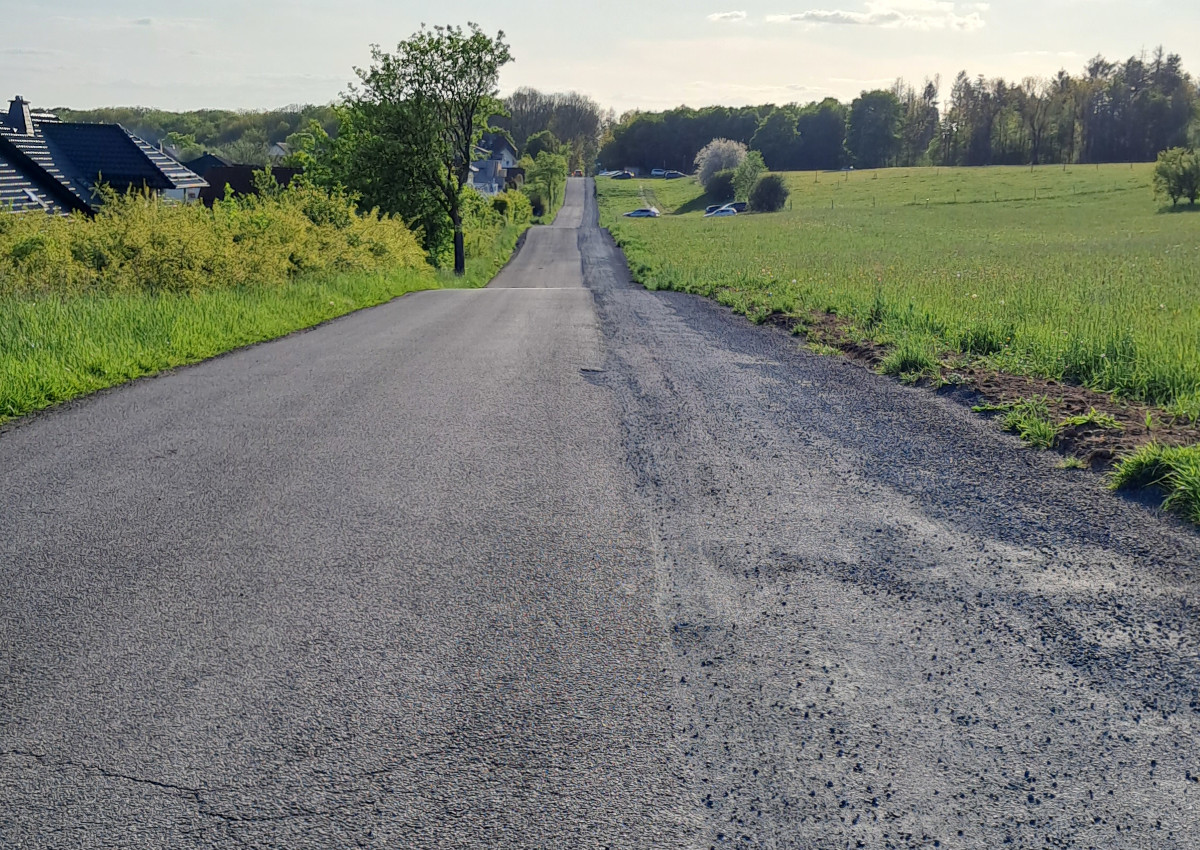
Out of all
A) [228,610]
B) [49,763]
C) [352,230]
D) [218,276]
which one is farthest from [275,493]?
[352,230]

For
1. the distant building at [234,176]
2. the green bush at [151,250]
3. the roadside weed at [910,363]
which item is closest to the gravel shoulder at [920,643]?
the roadside weed at [910,363]

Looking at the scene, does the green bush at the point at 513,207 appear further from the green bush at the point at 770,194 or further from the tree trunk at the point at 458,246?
the tree trunk at the point at 458,246

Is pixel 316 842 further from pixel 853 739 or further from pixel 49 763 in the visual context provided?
pixel 853 739

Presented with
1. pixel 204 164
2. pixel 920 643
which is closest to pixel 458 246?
pixel 920 643

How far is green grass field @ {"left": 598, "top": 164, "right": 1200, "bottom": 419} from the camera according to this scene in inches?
356

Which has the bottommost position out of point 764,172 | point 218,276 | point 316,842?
point 316,842

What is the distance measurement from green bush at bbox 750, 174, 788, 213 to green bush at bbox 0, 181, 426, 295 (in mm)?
63556

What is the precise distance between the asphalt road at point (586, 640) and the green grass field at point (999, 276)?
103 inches

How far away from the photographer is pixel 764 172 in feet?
281

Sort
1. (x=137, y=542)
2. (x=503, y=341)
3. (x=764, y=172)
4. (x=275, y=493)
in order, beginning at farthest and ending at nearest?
(x=764, y=172)
(x=503, y=341)
(x=275, y=493)
(x=137, y=542)

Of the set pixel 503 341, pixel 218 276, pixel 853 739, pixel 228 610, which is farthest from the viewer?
pixel 218 276

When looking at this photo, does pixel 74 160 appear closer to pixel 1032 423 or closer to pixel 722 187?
pixel 1032 423

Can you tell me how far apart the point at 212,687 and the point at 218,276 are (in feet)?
45.6

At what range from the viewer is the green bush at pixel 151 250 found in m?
13.5
